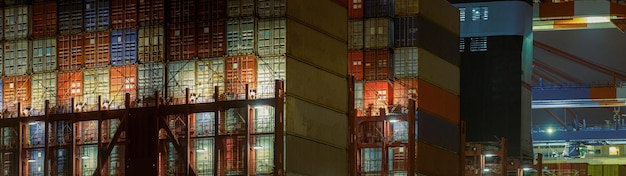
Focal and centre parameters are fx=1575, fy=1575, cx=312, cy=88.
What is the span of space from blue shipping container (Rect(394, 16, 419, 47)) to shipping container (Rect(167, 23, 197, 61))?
13312mm

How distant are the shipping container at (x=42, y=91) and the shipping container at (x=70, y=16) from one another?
7.00ft

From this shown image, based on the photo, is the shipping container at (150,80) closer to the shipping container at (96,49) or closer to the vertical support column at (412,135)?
the shipping container at (96,49)

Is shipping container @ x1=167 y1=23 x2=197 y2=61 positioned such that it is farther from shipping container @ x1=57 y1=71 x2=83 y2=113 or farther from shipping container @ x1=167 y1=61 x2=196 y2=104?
shipping container @ x1=57 y1=71 x2=83 y2=113

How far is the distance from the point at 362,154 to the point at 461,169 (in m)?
7.03

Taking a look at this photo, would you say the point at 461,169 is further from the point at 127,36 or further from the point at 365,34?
the point at 127,36

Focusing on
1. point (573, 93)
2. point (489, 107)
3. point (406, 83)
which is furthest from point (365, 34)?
point (573, 93)

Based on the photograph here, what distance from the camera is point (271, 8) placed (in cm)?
6397

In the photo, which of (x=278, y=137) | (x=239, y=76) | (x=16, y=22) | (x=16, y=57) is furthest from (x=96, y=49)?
(x=278, y=137)

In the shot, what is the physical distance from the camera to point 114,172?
67.6 m

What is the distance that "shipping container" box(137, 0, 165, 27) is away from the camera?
66125 millimetres

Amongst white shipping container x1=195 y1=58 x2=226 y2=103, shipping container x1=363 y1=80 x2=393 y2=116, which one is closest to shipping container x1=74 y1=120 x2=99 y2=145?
white shipping container x1=195 y1=58 x2=226 y2=103

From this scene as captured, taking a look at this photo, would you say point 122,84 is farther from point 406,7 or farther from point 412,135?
point 406,7

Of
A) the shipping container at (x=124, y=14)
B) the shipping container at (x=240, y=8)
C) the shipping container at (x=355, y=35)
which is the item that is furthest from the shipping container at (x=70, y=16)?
the shipping container at (x=355, y=35)

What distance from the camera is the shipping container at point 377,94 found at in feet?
245
